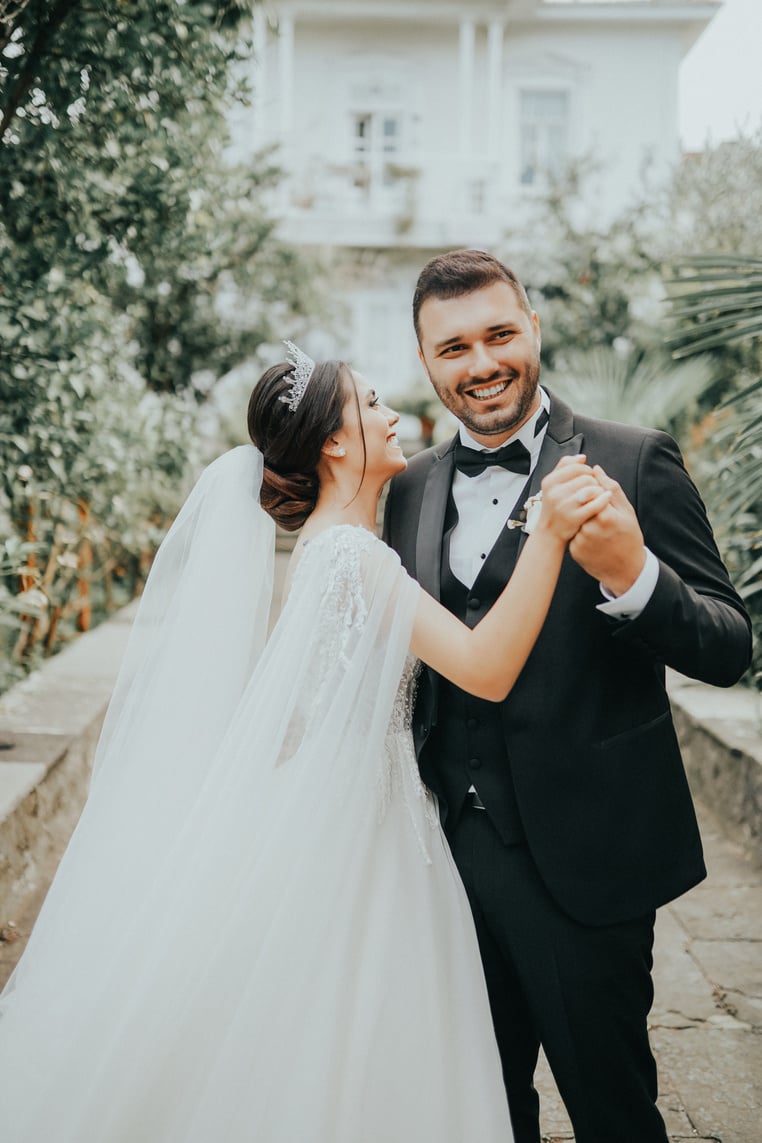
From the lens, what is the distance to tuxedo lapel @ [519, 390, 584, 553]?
1.92 m

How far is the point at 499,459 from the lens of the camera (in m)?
1.99

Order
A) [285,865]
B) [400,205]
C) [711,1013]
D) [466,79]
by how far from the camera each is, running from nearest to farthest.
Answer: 1. [285,865]
2. [711,1013]
3. [466,79]
4. [400,205]

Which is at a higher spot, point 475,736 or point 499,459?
point 499,459

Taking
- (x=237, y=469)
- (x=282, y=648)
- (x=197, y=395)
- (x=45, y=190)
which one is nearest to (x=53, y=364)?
(x=45, y=190)

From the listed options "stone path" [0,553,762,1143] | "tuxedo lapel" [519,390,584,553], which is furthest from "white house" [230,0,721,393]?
"tuxedo lapel" [519,390,584,553]

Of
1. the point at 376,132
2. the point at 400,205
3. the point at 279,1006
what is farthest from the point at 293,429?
the point at 376,132

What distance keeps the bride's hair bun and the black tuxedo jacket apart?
60 cm

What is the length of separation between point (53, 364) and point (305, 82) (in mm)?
12970

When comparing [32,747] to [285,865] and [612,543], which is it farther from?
[612,543]

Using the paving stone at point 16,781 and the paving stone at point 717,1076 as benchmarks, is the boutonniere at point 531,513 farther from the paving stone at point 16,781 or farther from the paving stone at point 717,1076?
the paving stone at point 16,781

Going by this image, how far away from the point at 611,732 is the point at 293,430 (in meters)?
0.88

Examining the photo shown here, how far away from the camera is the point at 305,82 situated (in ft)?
50.5

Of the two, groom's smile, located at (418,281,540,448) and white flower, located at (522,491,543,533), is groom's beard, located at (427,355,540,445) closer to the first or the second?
groom's smile, located at (418,281,540,448)

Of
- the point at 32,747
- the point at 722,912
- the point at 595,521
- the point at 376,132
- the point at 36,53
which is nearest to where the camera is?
the point at 595,521
